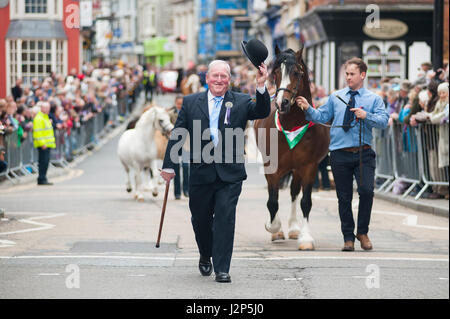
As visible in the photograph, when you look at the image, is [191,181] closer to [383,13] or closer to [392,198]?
[392,198]

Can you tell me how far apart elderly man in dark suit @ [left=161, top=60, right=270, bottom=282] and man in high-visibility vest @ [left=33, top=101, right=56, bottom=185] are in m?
14.4

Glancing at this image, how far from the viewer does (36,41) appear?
1093 inches

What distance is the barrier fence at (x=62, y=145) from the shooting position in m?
22.5

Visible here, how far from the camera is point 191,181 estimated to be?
29.7 ft

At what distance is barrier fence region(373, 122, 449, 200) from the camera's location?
695 inches

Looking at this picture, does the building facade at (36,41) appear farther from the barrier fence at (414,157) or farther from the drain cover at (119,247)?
the drain cover at (119,247)

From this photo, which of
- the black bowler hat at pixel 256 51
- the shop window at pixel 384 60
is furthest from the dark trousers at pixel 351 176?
the shop window at pixel 384 60

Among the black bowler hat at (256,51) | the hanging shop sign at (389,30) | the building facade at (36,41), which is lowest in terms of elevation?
the black bowler hat at (256,51)

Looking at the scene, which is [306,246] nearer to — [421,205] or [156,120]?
[421,205]

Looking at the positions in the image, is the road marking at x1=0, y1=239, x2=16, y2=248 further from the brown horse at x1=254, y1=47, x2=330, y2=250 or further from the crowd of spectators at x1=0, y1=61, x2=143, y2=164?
the crowd of spectators at x1=0, y1=61, x2=143, y2=164

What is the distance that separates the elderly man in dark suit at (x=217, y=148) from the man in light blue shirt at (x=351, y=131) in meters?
1.54

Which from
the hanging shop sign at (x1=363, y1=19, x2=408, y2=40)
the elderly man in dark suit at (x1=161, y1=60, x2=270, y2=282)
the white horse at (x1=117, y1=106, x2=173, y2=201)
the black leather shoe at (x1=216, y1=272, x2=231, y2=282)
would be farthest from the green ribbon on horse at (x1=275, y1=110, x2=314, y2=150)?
the hanging shop sign at (x1=363, y1=19, x2=408, y2=40)

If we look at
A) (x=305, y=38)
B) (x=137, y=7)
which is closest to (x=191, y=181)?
(x=305, y=38)
